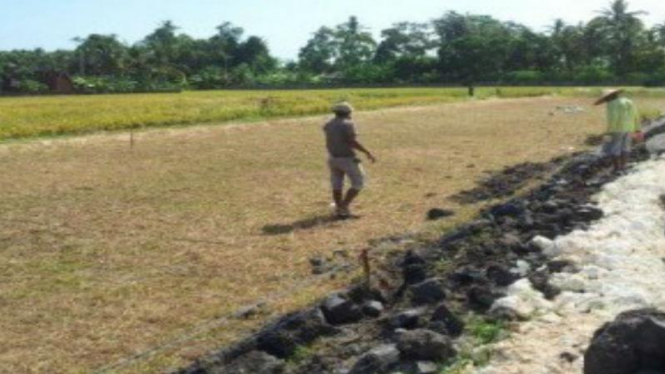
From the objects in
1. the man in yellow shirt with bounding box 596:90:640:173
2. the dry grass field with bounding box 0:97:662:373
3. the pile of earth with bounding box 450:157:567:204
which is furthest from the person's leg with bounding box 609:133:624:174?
the dry grass field with bounding box 0:97:662:373

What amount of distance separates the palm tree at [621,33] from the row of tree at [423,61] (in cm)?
9

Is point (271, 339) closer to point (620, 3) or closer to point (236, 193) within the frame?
point (236, 193)

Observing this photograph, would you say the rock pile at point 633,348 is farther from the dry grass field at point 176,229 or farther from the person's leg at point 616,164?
the person's leg at point 616,164

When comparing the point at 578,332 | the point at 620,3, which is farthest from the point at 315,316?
the point at 620,3

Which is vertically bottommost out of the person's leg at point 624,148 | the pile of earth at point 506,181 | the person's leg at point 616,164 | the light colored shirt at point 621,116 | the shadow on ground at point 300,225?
the pile of earth at point 506,181

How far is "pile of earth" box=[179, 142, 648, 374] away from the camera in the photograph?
5.83 metres

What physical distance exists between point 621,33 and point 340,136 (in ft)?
230

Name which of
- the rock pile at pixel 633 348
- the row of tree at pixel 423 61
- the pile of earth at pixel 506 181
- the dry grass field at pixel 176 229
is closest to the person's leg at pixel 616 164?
the pile of earth at pixel 506 181

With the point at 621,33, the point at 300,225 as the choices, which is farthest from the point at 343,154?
the point at 621,33

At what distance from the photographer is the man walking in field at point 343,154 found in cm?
1216

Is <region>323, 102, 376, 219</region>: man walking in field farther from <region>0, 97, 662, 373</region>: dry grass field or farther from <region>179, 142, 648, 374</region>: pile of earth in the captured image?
<region>179, 142, 648, 374</region>: pile of earth

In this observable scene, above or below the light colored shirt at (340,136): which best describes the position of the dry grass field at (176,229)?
below

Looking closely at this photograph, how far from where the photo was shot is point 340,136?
1218 cm

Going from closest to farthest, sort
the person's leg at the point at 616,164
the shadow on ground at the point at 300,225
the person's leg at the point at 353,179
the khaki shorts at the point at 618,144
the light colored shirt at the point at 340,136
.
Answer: the shadow on ground at the point at 300,225 → the light colored shirt at the point at 340,136 → the person's leg at the point at 353,179 → the khaki shorts at the point at 618,144 → the person's leg at the point at 616,164
